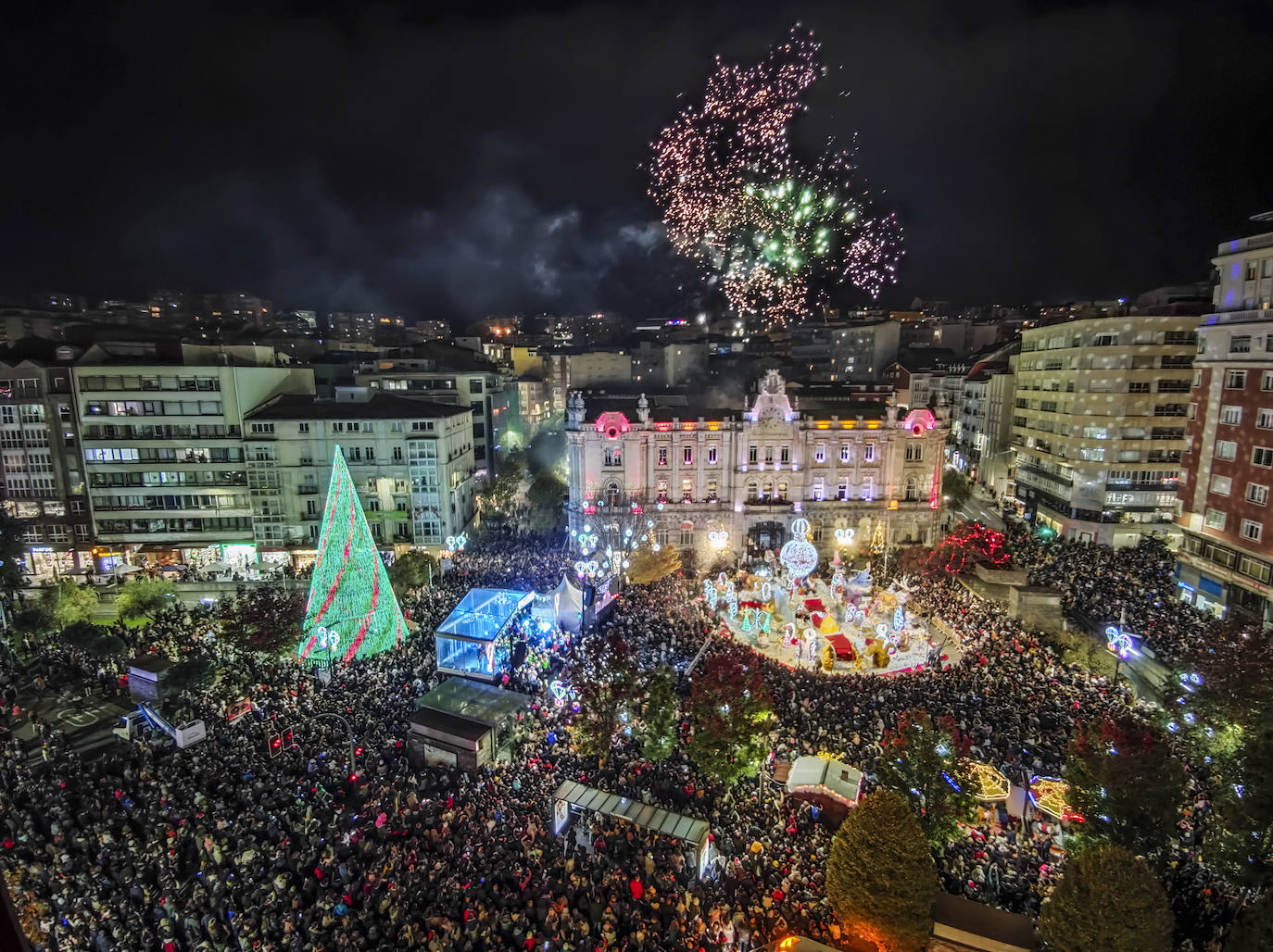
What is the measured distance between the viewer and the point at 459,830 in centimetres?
1892

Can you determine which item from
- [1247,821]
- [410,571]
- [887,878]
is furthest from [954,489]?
[887,878]

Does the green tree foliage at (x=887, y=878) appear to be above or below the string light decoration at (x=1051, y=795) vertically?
above

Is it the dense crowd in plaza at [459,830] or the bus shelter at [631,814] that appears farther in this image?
the bus shelter at [631,814]

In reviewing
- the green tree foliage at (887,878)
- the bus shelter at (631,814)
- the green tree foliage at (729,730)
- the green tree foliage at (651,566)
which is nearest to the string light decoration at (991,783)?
the green tree foliage at (887,878)

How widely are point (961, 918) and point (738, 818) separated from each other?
20.4 ft

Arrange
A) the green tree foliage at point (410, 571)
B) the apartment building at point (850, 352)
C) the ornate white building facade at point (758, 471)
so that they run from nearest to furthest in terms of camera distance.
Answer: the green tree foliage at point (410, 571)
the ornate white building facade at point (758, 471)
the apartment building at point (850, 352)

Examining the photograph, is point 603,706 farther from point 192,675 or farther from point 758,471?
point 758,471

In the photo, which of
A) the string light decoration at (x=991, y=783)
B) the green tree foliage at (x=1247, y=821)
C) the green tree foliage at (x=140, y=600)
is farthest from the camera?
the green tree foliage at (x=140, y=600)

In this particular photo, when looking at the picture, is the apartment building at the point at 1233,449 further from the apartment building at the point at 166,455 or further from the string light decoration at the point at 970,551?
the apartment building at the point at 166,455

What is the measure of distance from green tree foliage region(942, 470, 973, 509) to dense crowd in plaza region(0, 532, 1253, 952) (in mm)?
27092

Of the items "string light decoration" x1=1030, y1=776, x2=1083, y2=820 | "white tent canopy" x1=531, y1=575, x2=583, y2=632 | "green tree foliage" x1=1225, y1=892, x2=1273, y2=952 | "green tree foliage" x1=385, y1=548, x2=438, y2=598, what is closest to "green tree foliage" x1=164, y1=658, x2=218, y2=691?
"green tree foliage" x1=385, y1=548, x2=438, y2=598

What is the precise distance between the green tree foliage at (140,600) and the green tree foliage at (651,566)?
25.3 meters

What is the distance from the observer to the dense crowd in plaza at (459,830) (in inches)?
627

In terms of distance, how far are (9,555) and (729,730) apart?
141 ft
